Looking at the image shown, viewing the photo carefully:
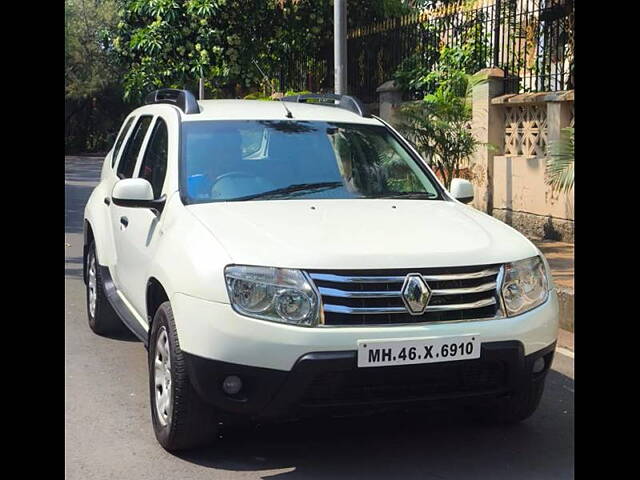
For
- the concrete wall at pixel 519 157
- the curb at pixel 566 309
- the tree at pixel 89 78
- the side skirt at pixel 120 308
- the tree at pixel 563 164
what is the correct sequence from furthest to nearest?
the tree at pixel 89 78, the concrete wall at pixel 519 157, the tree at pixel 563 164, the curb at pixel 566 309, the side skirt at pixel 120 308

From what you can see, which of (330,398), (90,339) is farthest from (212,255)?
(90,339)

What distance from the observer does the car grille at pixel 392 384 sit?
4.12 m

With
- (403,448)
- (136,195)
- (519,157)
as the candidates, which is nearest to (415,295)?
(403,448)

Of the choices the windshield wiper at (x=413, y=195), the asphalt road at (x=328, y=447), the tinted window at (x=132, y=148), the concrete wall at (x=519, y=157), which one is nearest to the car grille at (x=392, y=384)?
the asphalt road at (x=328, y=447)

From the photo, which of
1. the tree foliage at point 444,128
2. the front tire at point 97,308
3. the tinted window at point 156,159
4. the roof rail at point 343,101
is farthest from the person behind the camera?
the tree foliage at point 444,128

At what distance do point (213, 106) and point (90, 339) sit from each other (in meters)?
2.18

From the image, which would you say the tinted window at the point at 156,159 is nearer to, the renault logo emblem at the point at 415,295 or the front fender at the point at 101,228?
the front fender at the point at 101,228

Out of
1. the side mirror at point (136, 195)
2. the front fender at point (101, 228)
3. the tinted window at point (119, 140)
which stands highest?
the tinted window at point (119, 140)

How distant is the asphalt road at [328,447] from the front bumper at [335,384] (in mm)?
382

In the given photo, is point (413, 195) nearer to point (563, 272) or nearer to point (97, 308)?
point (97, 308)

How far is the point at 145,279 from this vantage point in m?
5.18

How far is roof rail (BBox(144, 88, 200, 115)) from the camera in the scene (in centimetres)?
577

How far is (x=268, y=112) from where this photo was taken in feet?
19.3

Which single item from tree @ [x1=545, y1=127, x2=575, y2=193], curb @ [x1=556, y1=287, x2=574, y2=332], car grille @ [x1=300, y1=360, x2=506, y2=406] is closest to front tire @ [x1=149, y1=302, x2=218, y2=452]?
car grille @ [x1=300, y1=360, x2=506, y2=406]
